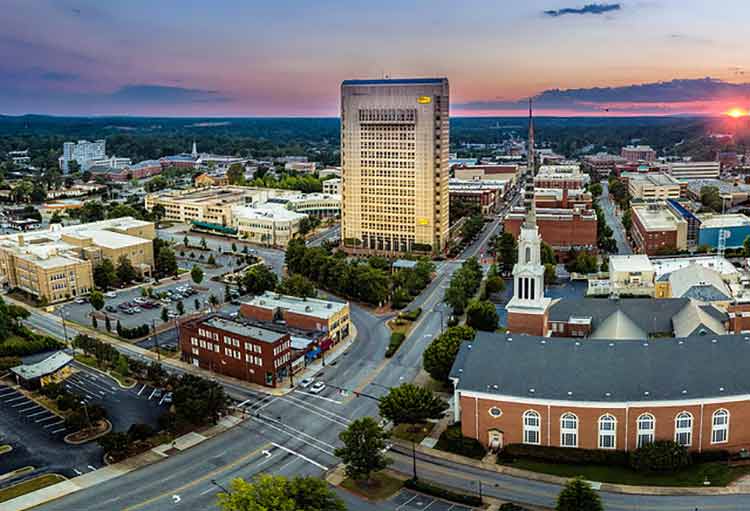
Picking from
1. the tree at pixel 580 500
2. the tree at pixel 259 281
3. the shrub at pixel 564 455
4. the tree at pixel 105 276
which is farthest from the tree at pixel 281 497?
the tree at pixel 105 276

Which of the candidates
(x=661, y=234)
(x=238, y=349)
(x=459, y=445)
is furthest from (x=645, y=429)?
(x=661, y=234)

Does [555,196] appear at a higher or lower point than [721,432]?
higher

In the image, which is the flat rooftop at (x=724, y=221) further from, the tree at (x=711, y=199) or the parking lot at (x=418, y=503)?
the parking lot at (x=418, y=503)

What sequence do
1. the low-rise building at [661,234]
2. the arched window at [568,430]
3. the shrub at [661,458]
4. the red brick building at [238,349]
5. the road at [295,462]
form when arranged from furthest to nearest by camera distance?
the low-rise building at [661,234] < the red brick building at [238,349] < the arched window at [568,430] < the shrub at [661,458] < the road at [295,462]

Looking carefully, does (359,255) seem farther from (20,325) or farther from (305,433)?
(305,433)

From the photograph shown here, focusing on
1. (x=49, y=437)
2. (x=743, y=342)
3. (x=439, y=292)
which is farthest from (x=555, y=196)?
(x=49, y=437)

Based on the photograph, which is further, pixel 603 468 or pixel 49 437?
pixel 49 437

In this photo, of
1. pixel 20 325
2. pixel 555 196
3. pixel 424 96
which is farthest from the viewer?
pixel 555 196
